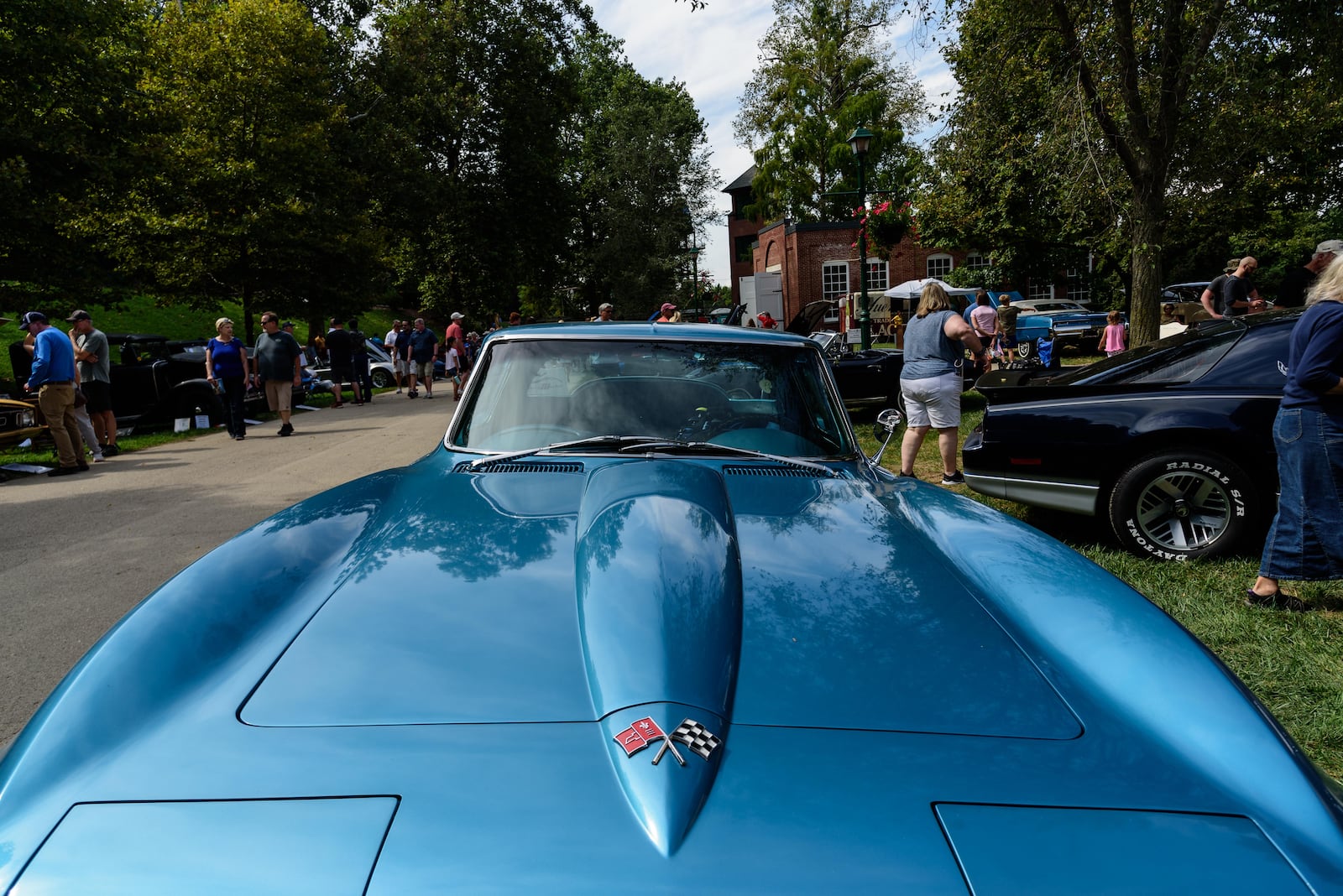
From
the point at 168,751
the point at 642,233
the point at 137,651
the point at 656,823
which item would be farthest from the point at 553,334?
the point at 642,233

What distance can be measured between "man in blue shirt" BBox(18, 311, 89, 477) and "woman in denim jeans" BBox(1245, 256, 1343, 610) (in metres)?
11.8

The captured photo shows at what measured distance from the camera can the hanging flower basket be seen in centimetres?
3375

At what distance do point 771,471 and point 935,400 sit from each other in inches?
201

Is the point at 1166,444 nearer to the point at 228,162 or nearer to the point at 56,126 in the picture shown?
the point at 56,126

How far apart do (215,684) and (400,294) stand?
51284 millimetres

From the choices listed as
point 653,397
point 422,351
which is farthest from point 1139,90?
point 422,351

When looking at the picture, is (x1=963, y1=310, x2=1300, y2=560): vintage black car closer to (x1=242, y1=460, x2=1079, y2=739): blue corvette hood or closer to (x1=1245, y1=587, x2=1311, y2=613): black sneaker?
(x1=1245, y1=587, x2=1311, y2=613): black sneaker

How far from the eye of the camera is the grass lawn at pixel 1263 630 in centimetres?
324

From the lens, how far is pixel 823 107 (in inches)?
1797

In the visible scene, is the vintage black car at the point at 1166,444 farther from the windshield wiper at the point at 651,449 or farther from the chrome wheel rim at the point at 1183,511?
the windshield wiper at the point at 651,449

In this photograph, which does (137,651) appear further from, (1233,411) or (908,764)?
(1233,411)

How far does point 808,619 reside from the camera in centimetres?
185

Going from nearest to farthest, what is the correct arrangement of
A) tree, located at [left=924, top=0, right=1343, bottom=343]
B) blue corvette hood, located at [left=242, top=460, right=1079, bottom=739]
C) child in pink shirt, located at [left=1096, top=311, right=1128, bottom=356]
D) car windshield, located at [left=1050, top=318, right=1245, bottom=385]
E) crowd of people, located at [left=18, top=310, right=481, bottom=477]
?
blue corvette hood, located at [left=242, top=460, right=1079, bottom=739] < car windshield, located at [left=1050, top=318, right=1245, bottom=385] < tree, located at [left=924, top=0, right=1343, bottom=343] < crowd of people, located at [left=18, top=310, right=481, bottom=477] < child in pink shirt, located at [left=1096, top=311, right=1128, bottom=356]

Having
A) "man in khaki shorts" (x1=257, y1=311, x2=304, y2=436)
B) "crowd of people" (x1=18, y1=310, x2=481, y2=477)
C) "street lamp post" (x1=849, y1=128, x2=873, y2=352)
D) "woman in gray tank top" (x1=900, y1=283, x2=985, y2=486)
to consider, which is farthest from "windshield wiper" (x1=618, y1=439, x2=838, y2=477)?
"street lamp post" (x1=849, y1=128, x2=873, y2=352)
